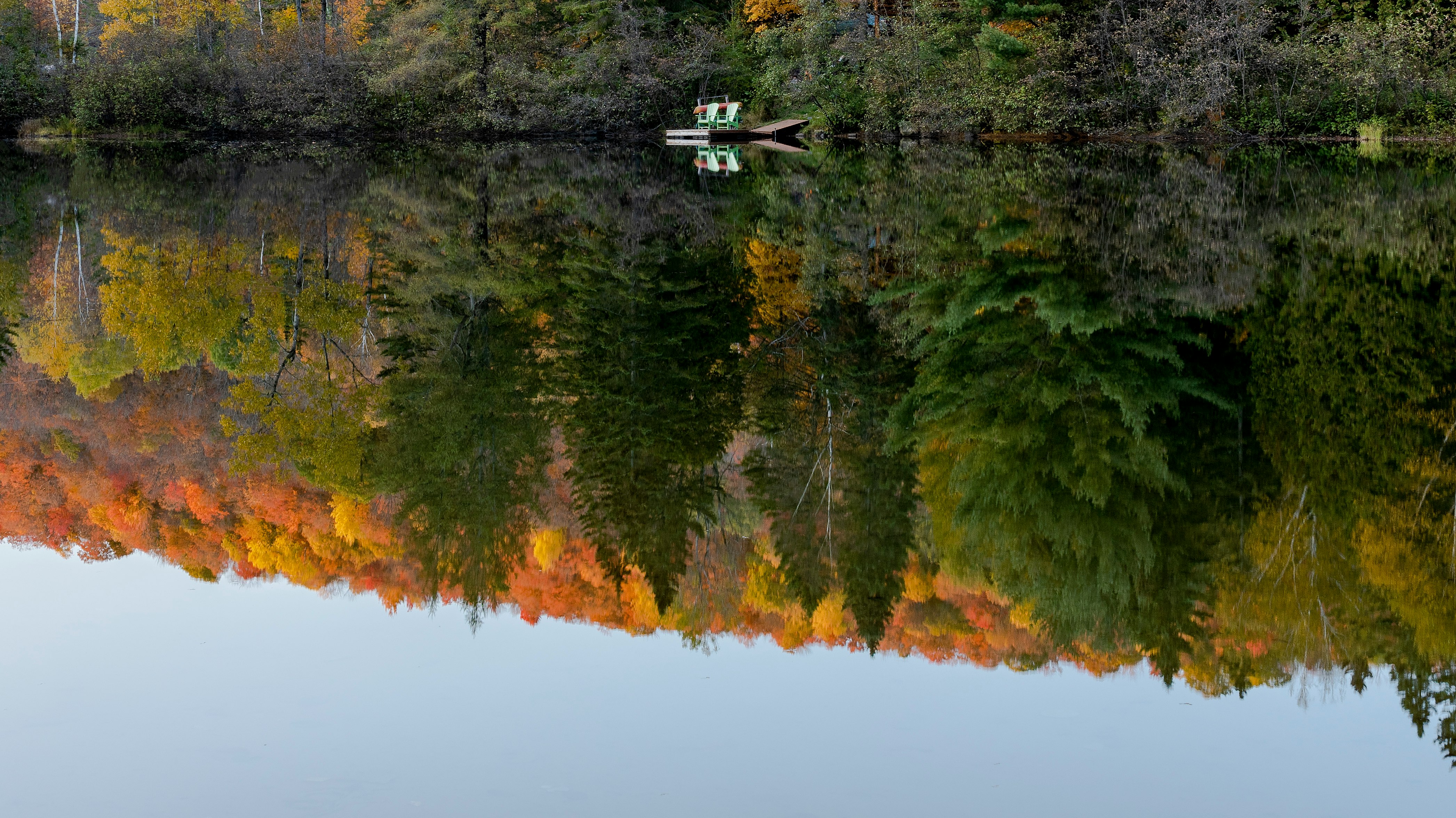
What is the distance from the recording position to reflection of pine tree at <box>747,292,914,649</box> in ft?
16.6

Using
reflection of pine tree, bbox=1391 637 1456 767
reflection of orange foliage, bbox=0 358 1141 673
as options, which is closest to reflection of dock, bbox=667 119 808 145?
reflection of orange foliage, bbox=0 358 1141 673

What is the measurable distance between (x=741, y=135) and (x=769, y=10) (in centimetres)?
510

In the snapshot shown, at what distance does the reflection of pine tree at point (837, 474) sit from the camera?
5.05 metres

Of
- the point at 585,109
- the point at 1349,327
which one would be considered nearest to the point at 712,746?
the point at 1349,327

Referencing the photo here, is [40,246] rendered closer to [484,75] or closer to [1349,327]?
[1349,327]

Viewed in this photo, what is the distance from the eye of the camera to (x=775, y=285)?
442 inches

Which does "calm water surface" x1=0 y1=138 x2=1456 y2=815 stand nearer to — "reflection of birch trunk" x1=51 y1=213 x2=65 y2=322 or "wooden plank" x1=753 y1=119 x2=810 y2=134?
"reflection of birch trunk" x1=51 y1=213 x2=65 y2=322

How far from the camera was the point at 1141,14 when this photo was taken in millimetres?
33375

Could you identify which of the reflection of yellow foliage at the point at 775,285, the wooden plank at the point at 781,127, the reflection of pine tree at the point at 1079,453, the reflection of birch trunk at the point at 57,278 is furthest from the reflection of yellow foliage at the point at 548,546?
the wooden plank at the point at 781,127

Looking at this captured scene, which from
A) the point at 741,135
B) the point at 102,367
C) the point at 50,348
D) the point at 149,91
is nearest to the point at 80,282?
the point at 50,348

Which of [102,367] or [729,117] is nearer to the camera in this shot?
[102,367]

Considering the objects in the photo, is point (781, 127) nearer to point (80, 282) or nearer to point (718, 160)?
point (718, 160)

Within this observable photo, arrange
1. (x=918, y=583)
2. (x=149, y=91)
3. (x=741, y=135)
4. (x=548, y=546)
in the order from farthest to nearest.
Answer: (x=741, y=135), (x=149, y=91), (x=548, y=546), (x=918, y=583)

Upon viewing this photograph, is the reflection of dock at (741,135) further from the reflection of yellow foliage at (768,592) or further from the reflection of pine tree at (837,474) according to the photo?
the reflection of yellow foliage at (768,592)
